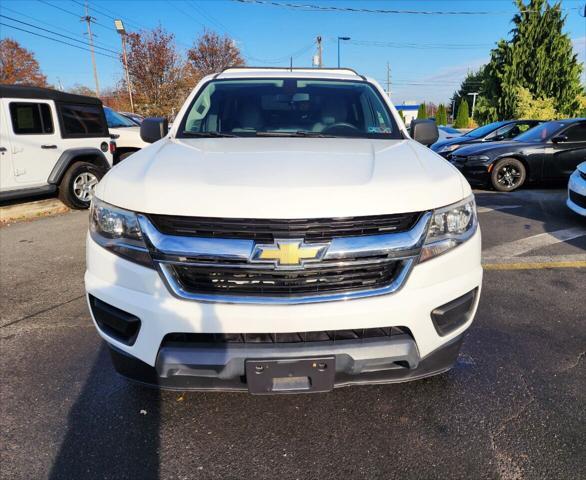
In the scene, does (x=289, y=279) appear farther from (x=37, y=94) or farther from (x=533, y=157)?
(x=533, y=157)

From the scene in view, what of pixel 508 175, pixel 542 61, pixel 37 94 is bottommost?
pixel 508 175

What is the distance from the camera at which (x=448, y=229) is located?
2037 mm

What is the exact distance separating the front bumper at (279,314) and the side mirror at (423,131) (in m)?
1.53

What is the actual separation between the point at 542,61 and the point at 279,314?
26.4 m

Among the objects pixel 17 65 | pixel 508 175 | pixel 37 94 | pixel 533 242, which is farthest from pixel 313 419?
pixel 17 65

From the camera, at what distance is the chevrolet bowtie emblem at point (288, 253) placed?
1822 mm

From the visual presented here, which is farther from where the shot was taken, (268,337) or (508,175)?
(508,175)

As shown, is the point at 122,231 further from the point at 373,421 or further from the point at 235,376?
the point at 373,421

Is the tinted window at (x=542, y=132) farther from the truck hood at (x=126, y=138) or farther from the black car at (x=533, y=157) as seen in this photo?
the truck hood at (x=126, y=138)

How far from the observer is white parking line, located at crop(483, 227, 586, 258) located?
511 cm

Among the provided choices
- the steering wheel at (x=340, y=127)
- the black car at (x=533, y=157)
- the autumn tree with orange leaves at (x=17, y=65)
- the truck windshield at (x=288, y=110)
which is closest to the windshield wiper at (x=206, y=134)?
the truck windshield at (x=288, y=110)

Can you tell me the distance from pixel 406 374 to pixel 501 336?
1.50 meters

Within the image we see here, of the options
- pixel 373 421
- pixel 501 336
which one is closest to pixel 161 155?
pixel 373 421

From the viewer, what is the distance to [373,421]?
7.57 ft
